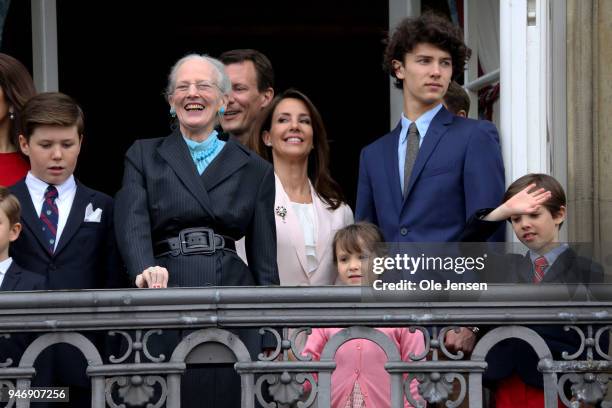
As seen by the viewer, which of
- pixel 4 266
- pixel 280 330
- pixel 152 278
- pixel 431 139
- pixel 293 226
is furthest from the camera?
pixel 293 226

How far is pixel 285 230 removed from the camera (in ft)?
23.4

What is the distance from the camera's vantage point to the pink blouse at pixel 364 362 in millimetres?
6289

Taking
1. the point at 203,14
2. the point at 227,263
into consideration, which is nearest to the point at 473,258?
the point at 227,263

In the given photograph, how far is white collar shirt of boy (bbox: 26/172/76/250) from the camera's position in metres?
6.65

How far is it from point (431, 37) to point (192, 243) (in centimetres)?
136

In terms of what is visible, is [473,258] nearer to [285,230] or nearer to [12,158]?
[285,230]

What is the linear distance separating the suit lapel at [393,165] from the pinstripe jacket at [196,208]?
1.68 feet

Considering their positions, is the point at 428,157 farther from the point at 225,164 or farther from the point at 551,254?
the point at 225,164

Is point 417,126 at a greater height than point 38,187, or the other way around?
point 417,126

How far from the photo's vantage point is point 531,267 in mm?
6305

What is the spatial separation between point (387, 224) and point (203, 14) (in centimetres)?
635

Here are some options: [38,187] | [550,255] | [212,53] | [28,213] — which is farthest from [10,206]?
[212,53]

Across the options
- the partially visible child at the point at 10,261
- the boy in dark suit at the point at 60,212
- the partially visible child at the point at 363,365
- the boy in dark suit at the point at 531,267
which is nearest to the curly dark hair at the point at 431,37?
the boy in dark suit at the point at 531,267

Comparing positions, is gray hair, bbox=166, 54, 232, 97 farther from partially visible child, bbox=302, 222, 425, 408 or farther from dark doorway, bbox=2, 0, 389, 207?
dark doorway, bbox=2, 0, 389, 207
